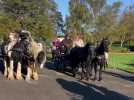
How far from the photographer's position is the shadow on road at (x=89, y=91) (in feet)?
50.8

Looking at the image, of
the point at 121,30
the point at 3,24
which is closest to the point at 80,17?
the point at 121,30

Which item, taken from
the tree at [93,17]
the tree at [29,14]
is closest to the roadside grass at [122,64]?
the tree at [29,14]

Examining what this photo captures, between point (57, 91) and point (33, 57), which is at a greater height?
point (33, 57)

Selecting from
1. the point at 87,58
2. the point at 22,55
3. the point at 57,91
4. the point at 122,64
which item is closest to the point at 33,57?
the point at 22,55

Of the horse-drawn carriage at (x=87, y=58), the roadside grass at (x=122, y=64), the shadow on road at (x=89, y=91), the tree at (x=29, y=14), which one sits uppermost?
the tree at (x=29, y=14)

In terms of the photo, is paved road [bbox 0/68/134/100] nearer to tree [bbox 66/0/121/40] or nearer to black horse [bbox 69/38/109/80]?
black horse [bbox 69/38/109/80]

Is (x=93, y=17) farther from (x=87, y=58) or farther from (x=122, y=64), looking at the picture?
(x=87, y=58)

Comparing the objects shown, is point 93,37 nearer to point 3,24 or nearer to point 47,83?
point 3,24

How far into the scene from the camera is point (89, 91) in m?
16.9

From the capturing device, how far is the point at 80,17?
71750mm

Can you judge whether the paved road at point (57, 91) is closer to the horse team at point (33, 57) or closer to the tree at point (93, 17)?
the horse team at point (33, 57)

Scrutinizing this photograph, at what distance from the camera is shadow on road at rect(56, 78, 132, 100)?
15.5m

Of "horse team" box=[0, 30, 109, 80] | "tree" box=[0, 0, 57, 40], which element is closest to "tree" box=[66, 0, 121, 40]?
"tree" box=[0, 0, 57, 40]

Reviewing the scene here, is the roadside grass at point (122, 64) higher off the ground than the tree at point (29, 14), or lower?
lower
